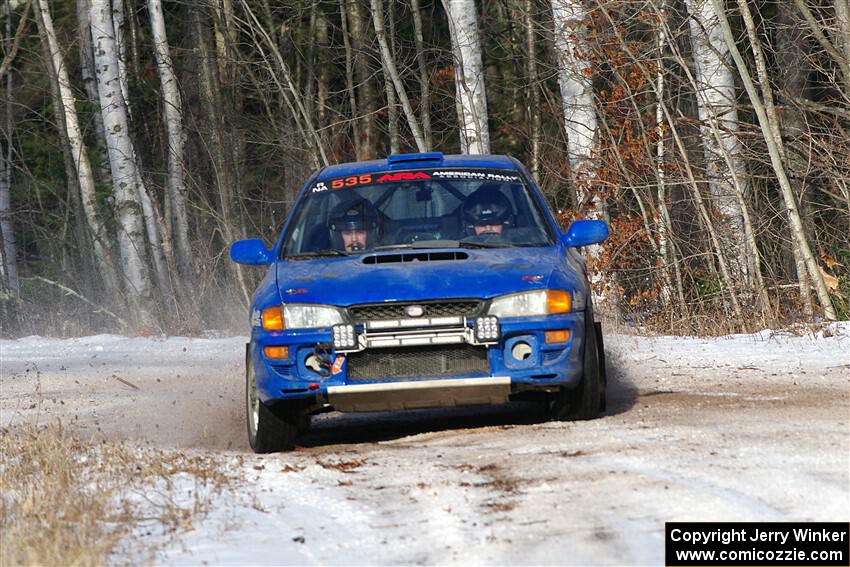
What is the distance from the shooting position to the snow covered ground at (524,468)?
5.54 metres

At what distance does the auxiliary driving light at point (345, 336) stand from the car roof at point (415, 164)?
1980mm

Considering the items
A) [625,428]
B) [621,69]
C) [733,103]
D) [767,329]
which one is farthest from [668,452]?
[621,69]

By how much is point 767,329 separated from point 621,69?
4.39 meters

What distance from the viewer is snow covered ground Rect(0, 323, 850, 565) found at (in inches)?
218

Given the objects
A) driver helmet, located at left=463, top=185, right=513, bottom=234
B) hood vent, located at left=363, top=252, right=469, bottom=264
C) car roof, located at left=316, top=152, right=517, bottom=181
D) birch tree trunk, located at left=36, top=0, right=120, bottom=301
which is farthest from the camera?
Answer: birch tree trunk, located at left=36, top=0, right=120, bottom=301

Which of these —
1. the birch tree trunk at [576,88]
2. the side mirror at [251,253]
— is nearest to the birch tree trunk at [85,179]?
the birch tree trunk at [576,88]

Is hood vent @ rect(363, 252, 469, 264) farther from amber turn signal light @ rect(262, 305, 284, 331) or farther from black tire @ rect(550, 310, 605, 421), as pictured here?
black tire @ rect(550, 310, 605, 421)

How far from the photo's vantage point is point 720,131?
15.8 m

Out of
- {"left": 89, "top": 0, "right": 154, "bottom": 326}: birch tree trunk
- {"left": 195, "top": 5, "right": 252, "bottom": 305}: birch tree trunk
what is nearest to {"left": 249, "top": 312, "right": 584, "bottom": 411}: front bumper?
{"left": 89, "top": 0, "right": 154, "bottom": 326}: birch tree trunk

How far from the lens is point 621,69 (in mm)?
17234

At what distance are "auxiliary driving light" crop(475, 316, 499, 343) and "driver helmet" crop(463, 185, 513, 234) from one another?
1265mm

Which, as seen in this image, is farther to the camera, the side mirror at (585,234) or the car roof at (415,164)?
the car roof at (415,164)

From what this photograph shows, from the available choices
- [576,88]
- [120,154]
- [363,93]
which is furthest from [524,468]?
[363,93]

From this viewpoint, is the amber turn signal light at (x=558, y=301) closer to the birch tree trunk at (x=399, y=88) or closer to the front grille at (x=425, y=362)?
the front grille at (x=425, y=362)
